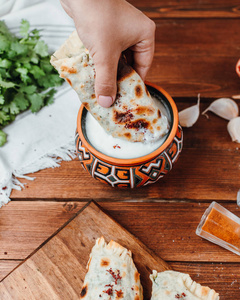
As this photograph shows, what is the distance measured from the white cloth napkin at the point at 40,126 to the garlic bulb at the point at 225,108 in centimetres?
56

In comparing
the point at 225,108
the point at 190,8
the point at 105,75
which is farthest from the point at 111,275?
the point at 190,8

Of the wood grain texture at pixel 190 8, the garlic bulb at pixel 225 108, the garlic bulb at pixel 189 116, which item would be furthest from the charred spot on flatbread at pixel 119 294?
the wood grain texture at pixel 190 8

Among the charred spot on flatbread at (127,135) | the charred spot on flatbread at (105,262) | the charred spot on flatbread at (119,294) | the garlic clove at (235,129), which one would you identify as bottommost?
the charred spot on flatbread at (119,294)

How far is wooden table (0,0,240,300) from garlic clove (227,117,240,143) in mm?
21

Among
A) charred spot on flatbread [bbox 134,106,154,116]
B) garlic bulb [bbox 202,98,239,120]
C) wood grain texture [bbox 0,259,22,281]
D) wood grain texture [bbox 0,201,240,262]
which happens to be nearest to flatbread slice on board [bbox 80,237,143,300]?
wood grain texture [bbox 0,201,240,262]

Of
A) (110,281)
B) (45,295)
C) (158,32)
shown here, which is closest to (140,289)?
(110,281)

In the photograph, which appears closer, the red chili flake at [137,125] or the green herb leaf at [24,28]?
the red chili flake at [137,125]

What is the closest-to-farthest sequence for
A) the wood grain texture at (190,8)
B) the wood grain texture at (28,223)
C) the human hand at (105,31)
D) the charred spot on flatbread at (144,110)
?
the human hand at (105,31)
the charred spot on flatbread at (144,110)
the wood grain texture at (28,223)
the wood grain texture at (190,8)

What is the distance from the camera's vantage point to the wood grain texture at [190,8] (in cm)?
163

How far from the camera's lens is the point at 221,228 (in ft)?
3.44

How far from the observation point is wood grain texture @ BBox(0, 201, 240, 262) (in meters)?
1.04

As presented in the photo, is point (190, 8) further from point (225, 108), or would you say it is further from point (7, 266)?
point (7, 266)

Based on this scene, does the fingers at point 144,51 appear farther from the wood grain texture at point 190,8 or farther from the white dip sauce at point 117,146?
the wood grain texture at point 190,8

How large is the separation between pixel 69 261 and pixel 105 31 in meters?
→ 0.66
